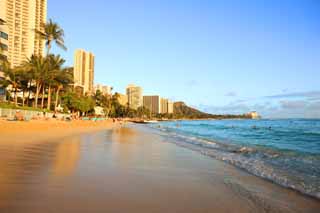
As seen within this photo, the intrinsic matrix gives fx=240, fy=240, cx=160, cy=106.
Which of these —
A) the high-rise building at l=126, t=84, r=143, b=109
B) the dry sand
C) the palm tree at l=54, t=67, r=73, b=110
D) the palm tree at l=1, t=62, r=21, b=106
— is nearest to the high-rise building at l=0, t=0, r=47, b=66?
the palm tree at l=1, t=62, r=21, b=106

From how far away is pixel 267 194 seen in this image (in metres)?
4.29

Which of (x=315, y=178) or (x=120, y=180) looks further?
(x=315, y=178)

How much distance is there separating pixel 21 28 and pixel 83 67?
5019 centimetres

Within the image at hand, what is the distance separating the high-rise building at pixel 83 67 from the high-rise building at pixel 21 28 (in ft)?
128

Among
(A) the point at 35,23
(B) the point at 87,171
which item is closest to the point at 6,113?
(B) the point at 87,171

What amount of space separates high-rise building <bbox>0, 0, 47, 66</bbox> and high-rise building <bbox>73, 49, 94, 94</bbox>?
39166 mm

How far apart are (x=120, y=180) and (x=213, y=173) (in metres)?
2.52

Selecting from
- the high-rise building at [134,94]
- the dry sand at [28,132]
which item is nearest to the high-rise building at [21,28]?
the dry sand at [28,132]

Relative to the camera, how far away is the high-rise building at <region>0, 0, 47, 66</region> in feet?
275

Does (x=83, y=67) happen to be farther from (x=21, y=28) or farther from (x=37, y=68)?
(x=37, y=68)

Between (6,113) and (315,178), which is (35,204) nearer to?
(315,178)

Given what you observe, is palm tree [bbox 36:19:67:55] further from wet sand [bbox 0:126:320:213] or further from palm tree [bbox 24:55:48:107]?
wet sand [bbox 0:126:320:213]

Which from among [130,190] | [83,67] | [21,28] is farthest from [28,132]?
[83,67]

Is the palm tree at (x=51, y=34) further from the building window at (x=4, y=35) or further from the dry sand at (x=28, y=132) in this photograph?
the dry sand at (x=28, y=132)
